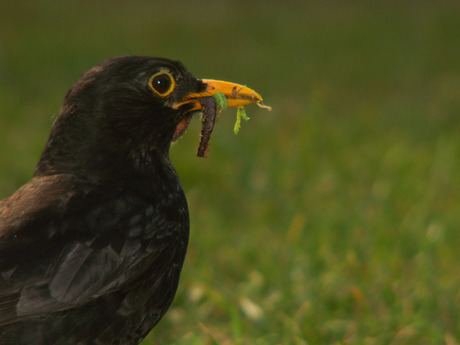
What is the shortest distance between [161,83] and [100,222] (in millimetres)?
675

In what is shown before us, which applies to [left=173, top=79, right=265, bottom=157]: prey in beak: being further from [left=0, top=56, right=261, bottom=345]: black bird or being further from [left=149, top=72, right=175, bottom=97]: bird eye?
[left=149, top=72, right=175, bottom=97]: bird eye

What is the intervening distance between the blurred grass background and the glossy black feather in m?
0.50

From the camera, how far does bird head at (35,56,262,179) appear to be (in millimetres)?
3082

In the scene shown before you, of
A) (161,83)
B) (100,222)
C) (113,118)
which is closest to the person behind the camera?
(100,222)

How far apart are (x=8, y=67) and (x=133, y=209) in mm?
6731

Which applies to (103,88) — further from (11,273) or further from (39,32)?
(39,32)

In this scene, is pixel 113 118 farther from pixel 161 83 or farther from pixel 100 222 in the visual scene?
pixel 100 222

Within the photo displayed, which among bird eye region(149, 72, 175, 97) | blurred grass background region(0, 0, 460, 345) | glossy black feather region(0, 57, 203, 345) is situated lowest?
blurred grass background region(0, 0, 460, 345)

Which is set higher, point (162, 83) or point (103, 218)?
point (162, 83)

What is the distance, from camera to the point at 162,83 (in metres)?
3.20

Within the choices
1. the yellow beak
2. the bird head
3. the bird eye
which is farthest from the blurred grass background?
the yellow beak

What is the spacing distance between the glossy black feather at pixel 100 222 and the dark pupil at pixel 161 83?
4 cm

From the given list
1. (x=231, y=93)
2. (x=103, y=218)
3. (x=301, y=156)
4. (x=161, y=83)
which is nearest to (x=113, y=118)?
(x=161, y=83)

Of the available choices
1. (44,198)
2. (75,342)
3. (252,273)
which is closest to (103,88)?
A: (44,198)
